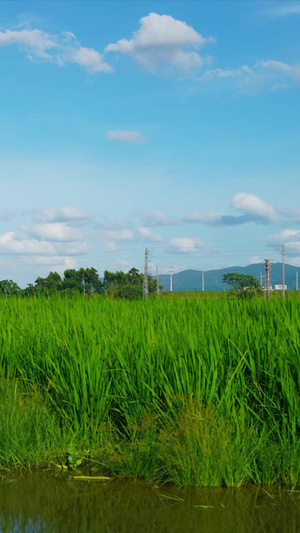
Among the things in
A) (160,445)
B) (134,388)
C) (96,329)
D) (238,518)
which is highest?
(96,329)

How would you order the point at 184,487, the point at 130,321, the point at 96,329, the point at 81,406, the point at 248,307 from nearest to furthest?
the point at 184,487
the point at 81,406
the point at 96,329
the point at 130,321
the point at 248,307

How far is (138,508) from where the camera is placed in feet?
12.0

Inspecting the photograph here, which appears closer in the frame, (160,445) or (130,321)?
(160,445)

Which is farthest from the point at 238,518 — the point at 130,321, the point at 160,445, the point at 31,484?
the point at 130,321

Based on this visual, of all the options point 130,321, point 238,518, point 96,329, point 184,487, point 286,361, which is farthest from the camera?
point 130,321

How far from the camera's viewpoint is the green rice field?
12.8 feet

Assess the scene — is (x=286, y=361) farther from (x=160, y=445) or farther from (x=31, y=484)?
(x=31, y=484)

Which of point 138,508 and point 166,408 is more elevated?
point 166,408

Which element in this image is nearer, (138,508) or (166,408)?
(138,508)

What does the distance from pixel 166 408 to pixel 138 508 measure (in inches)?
34.6

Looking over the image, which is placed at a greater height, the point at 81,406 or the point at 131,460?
the point at 81,406

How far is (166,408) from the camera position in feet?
14.2

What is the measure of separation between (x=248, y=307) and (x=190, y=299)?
1718 mm

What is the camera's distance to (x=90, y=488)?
3982mm
